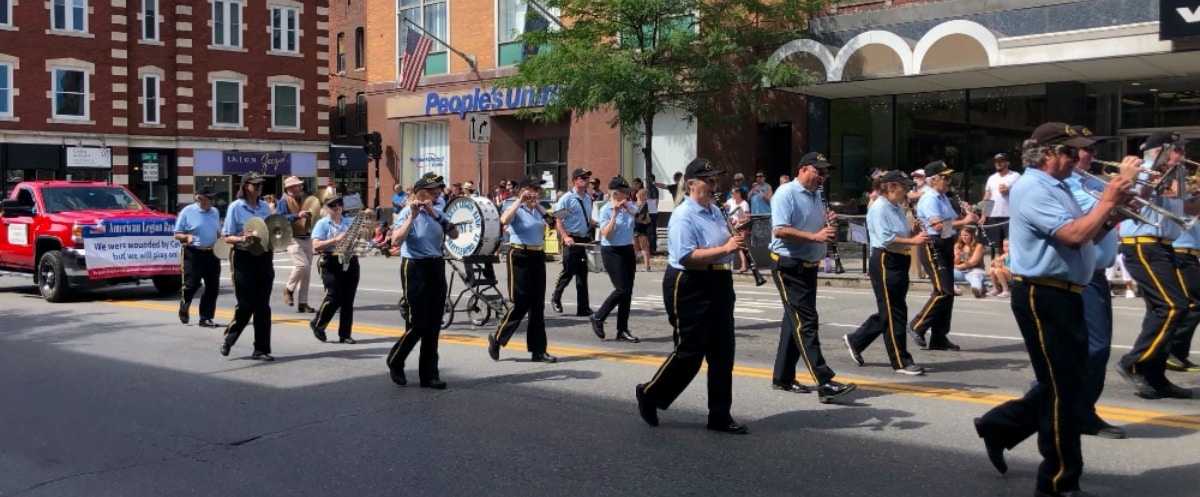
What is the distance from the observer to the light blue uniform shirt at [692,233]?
6816 mm

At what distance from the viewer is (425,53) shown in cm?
3102

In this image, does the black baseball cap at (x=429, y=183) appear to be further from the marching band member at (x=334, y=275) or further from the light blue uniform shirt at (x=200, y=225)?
the light blue uniform shirt at (x=200, y=225)

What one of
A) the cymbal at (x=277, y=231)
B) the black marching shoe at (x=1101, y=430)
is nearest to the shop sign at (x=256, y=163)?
the cymbal at (x=277, y=231)

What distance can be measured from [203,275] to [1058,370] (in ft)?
33.3

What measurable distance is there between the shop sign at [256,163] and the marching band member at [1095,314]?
4152cm

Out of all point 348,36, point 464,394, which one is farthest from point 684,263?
point 348,36

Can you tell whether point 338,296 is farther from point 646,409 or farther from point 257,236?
point 646,409

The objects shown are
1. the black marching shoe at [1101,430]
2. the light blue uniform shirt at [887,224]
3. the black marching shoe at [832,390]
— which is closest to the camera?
the black marching shoe at [1101,430]

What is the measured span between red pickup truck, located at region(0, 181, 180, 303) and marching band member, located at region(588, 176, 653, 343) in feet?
26.1

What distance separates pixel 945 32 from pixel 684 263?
15.7m

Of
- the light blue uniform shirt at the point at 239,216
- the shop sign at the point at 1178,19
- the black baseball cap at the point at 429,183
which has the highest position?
the shop sign at the point at 1178,19

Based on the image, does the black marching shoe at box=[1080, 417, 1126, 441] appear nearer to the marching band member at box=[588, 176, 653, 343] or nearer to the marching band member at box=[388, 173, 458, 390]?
the marching band member at box=[388, 173, 458, 390]

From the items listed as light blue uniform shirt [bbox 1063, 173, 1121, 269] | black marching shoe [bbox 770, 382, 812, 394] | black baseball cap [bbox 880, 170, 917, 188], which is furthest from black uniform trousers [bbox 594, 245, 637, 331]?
light blue uniform shirt [bbox 1063, 173, 1121, 269]

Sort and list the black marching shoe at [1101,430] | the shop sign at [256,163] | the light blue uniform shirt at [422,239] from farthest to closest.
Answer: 1. the shop sign at [256,163]
2. the light blue uniform shirt at [422,239]
3. the black marching shoe at [1101,430]
